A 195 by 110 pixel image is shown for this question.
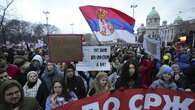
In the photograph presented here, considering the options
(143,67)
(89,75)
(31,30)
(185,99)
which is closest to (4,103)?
(185,99)

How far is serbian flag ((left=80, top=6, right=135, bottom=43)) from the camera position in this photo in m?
9.36

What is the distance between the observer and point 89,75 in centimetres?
930

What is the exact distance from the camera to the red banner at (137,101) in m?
4.88

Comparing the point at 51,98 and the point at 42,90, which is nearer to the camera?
the point at 51,98

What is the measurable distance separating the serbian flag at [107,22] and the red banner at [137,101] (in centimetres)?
444

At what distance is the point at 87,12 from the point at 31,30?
335ft

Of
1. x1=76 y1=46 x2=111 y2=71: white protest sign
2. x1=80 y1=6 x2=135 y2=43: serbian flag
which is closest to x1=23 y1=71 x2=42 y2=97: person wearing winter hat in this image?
x1=76 y1=46 x2=111 y2=71: white protest sign

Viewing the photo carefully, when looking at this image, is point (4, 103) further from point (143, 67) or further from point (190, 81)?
point (143, 67)

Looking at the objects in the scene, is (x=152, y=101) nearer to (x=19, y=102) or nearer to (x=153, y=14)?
(x=19, y=102)

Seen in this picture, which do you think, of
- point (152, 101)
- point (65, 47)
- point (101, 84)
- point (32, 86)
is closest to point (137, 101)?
point (152, 101)

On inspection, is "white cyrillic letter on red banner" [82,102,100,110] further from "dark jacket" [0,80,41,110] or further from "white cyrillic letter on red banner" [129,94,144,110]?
"dark jacket" [0,80,41,110]

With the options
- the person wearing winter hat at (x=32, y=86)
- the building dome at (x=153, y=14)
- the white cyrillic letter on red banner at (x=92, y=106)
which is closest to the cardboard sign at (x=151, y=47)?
the person wearing winter hat at (x=32, y=86)

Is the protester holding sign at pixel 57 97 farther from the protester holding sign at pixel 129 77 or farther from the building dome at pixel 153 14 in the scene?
the building dome at pixel 153 14

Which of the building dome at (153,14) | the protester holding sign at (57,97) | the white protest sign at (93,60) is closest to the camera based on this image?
the protester holding sign at (57,97)
